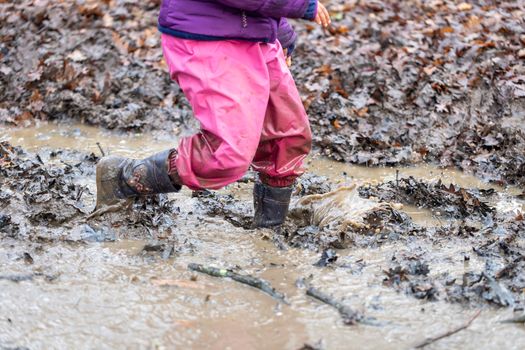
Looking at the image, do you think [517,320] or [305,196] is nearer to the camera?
[517,320]

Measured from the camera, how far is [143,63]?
7.36 meters

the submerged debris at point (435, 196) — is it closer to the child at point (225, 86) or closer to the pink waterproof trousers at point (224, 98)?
the child at point (225, 86)

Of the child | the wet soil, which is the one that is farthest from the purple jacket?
the wet soil

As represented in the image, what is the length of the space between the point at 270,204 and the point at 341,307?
115 cm

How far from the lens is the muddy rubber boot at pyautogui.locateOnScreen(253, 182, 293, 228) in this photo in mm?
4188

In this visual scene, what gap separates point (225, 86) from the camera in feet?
11.8

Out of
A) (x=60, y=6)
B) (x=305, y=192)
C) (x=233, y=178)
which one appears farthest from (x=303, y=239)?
(x=60, y=6)

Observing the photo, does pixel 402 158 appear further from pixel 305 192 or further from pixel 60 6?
pixel 60 6

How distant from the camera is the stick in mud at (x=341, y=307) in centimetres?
308

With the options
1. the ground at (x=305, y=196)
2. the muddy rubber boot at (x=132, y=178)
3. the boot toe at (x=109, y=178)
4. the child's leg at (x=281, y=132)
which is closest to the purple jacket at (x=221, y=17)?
the child's leg at (x=281, y=132)

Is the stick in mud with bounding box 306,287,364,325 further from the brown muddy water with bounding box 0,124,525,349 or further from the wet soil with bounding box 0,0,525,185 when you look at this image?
the wet soil with bounding box 0,0,525,185

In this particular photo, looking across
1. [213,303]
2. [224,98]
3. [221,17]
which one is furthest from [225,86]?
[213,303]

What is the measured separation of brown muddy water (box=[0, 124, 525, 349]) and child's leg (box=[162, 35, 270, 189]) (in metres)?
0.51

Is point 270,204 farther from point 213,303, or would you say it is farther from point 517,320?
point 517,320
